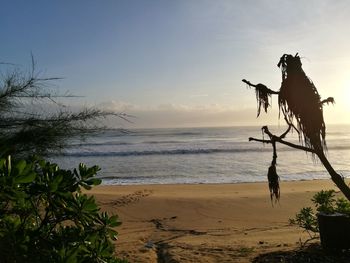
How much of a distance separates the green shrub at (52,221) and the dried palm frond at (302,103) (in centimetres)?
313

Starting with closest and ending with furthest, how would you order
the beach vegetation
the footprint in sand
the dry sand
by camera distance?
the beach vegetation, the dry sand, the footprint in sand

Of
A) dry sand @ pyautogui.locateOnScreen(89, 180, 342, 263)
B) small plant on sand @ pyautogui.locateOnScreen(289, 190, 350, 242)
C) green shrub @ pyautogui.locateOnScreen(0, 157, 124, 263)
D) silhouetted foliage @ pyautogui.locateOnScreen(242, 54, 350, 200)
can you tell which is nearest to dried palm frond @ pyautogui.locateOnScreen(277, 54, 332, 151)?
silhouetted foliage @ pyautogui.locateOnScreen(242, 54, 350, 200)

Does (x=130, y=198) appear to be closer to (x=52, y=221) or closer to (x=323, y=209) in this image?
(x=323, y=209)

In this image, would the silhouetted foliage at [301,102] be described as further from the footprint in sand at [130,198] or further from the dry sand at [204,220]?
the footprint in sand at [130,198]

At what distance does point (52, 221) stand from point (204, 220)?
791cm

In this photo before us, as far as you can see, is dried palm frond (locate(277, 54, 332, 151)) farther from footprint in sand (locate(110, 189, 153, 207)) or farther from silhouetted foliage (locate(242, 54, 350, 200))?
footprint in sand (locate(110, 189, 153, 207))

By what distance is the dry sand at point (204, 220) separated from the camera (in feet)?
21.4

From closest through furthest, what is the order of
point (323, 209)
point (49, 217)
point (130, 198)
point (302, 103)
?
point (49, 217) → point (302, 103) → point (323, 209) → point (130, 198)

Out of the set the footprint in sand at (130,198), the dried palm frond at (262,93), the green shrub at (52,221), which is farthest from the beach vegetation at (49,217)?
the footprint in sand at (130,198)

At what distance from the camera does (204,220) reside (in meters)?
10.2

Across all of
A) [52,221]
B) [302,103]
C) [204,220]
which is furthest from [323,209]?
[204,220]

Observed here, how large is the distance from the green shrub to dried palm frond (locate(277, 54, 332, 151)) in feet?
10.3

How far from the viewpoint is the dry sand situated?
6520mm

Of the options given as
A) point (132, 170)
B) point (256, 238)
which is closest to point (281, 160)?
point (132, 170)
